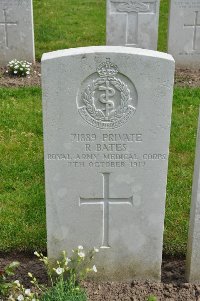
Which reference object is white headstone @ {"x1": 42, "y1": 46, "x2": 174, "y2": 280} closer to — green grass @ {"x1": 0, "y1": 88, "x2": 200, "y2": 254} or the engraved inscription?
green grass @ {"x1": 0, "y1": 88, "x2": 200, "y2": 254}

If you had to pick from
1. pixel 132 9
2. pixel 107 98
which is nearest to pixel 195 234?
pixel 107 98

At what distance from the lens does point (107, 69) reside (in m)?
3.52

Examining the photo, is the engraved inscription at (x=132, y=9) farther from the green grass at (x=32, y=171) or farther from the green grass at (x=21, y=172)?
the green grass at (x=21, y=172)

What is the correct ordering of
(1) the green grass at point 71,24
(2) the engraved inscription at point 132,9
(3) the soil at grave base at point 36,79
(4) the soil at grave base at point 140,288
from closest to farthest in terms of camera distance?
(4) the soil at grave base at point 140,288
(3) the soil at grave base at point 36,79
(2) the engraved inscription at point 132,9
(1) the green grass at point 71,24

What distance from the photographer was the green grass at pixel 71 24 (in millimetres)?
10281

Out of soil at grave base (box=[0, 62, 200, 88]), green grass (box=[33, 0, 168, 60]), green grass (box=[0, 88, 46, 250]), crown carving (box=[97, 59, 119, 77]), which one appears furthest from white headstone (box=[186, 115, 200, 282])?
green grass (box=[33, 0, 168, 60])

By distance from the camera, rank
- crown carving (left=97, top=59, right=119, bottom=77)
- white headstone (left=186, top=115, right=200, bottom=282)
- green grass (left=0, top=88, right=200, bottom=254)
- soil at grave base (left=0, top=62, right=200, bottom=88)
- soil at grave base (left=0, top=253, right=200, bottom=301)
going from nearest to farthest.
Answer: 1. crown carving (left=97, top=59, right=119, bottom=77)
2. white headstone (left=186, top=115, right=200, bottom=282)
3. soil at grave base (left=0, top=253, right=200, bottom=301)
4. green grass (left=0, top=88, right=200, bottom=254)
5. soil at grave base (left=0, top=62, right=200, bottom=88)

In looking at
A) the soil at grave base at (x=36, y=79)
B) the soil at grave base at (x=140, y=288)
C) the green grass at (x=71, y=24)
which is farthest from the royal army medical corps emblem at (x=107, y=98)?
the green grass at (x=71, y=24)

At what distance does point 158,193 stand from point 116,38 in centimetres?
562

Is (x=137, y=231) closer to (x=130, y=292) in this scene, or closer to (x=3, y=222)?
(x=130, y=292)

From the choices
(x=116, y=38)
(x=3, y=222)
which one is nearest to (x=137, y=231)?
(x=3, y=222)

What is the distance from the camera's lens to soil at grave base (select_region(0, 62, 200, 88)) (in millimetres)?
8227

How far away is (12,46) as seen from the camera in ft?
Result: 29.3

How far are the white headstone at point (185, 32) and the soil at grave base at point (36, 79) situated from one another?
27 cm
